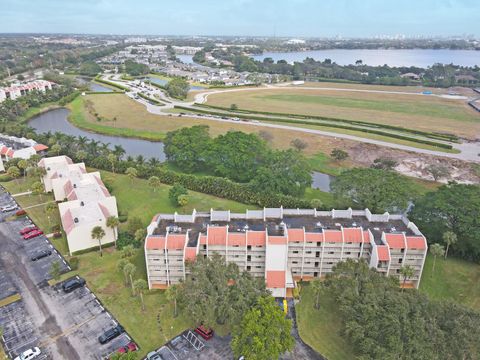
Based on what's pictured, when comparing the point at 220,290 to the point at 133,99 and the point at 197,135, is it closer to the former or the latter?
the point at 197,135

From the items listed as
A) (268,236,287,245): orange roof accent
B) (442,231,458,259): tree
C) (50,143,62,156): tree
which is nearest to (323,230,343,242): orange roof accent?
(268,236,287,245): orange roof accent

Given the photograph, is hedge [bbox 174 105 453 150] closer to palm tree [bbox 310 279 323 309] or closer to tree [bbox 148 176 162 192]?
tree [bbox 148 176 162 192]

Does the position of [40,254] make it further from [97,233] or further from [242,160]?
[242,160]

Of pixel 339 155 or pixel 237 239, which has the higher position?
pixel 237 239

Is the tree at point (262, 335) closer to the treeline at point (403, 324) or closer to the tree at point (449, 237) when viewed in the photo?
the treeline at point (403, 324)

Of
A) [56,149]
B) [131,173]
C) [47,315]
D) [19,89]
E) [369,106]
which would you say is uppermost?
[19,89]

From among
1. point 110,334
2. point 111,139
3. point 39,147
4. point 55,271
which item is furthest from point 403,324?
point 111,139

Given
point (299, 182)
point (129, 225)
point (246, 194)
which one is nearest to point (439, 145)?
point (299, 182)
